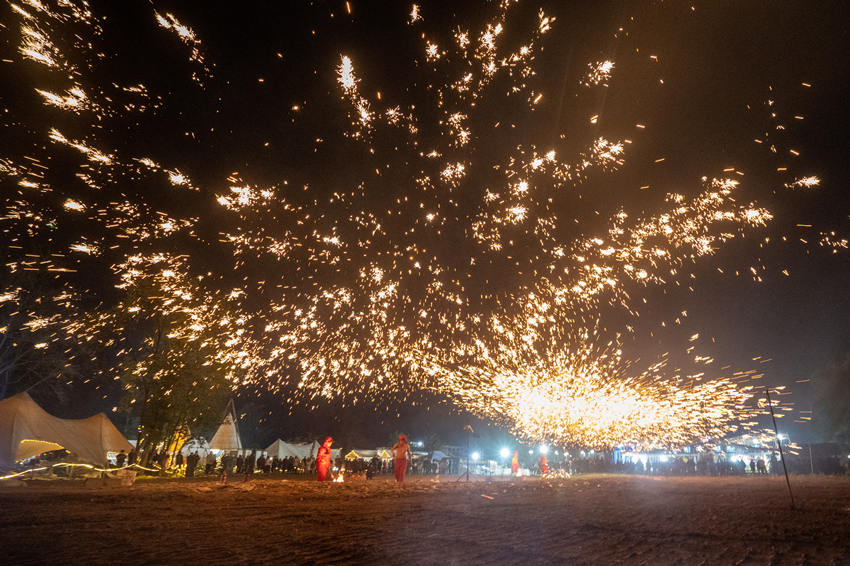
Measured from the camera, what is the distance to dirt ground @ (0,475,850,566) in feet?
15.8

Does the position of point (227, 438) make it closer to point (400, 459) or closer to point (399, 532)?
point (400, 459)

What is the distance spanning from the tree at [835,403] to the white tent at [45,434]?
5465 centimetres

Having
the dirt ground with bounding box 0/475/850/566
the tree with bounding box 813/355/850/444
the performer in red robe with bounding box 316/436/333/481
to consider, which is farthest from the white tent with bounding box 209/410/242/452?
the tree with bounding box 813/355/850/444

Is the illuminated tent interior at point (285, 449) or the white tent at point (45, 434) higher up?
the white tent at point (45, 434)

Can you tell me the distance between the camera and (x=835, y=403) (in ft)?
138

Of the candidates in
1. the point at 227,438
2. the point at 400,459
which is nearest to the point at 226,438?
the point at 227,438

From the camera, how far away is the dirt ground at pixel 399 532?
4.83 metres

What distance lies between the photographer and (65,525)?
6.43m

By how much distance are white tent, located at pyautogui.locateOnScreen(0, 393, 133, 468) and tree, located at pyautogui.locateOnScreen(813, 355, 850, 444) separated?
2152 inches

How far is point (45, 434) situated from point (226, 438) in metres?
15.1

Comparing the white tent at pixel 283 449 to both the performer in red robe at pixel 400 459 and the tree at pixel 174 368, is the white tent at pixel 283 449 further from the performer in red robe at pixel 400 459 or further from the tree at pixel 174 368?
the performer in red robe at pixel 400 459

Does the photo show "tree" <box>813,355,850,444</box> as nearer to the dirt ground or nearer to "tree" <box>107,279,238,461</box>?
the dirt ground

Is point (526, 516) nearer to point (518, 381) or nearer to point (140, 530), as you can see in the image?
point (140, 530)

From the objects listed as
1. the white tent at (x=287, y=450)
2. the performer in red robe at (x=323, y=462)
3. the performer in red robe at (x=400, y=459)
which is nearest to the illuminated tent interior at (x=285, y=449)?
the white tent at (x=287, y=450)
